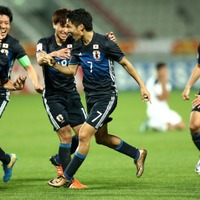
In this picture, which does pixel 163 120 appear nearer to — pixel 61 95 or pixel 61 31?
pixel 61 95

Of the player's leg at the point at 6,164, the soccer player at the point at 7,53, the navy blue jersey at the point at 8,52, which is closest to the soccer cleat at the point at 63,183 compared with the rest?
the player's leg at the point at 6,164

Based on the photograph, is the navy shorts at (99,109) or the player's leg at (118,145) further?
the player's leg at (118,145)

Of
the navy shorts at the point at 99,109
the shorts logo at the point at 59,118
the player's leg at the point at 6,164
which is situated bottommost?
the player's leg at the point at 6,164

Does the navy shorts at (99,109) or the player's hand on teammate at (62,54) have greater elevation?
the player's hand on teammate at (62,54)


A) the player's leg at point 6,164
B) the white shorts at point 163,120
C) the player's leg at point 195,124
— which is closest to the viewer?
the player's leg at point 195,124

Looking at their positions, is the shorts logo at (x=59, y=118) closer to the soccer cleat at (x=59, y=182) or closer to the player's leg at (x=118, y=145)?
the player's leg at (x=118, y=145)

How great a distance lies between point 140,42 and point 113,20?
15.3 ft

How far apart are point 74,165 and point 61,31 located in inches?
74.0

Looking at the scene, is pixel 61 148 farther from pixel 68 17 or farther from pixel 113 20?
pixel 113 20

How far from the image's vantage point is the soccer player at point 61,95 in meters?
9.50

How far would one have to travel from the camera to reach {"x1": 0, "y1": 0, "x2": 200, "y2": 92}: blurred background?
30.3 m

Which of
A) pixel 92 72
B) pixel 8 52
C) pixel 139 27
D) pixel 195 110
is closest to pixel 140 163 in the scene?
pixel 195 110

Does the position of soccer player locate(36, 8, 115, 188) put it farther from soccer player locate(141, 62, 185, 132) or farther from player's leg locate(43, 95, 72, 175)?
soccer player locate(141, 62, 185, 132)

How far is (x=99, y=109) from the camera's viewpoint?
29.6 feet
